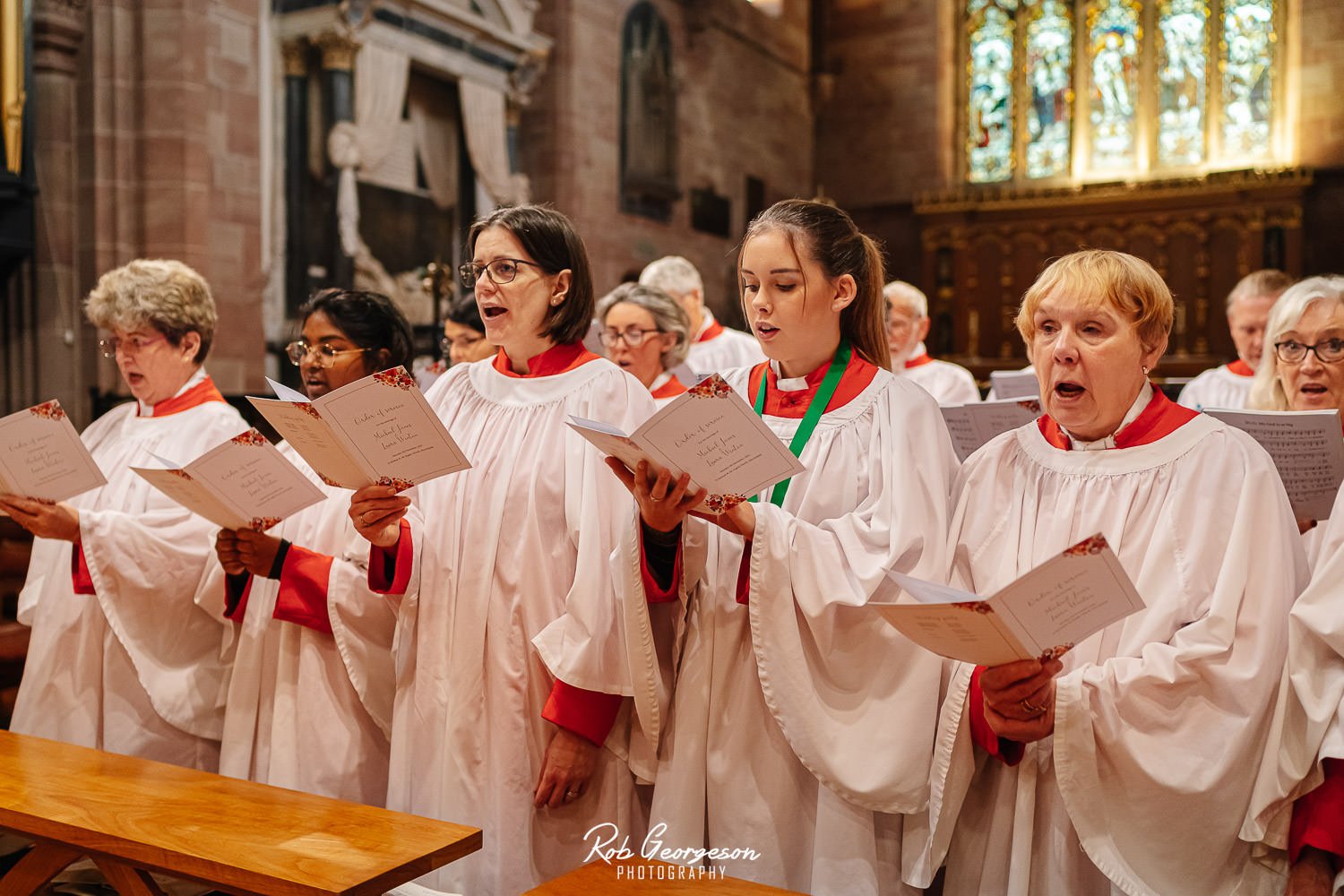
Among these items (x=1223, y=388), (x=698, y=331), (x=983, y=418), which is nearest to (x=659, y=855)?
(x=983, y=418)

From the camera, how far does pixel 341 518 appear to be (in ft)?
10.2

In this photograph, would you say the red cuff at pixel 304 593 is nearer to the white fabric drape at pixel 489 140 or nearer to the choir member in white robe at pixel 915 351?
the choir member in white robe at pixel 915 351

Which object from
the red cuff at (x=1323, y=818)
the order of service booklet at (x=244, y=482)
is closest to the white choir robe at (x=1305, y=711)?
the red cuff at (x=1323, y=818)

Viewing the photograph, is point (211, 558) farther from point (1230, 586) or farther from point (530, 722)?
point (1230, 586)

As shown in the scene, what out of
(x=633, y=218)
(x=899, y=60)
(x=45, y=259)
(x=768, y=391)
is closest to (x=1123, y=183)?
(x=899, y=60)

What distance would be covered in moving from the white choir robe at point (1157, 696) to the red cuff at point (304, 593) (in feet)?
4.84

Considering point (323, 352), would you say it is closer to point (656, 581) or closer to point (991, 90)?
point (656, 581)

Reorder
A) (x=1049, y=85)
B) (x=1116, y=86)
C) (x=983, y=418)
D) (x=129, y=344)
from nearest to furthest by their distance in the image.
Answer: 1. (x=983, y=418)
2. (x=129, y=344)
3. (x=1116, y=86)
4. (x=1049, y=85)

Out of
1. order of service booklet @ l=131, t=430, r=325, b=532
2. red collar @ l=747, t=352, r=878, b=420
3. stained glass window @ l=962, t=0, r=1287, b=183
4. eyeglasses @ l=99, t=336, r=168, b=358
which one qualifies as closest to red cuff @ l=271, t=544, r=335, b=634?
order of service booklet @ l=131, t=430, r=325, b=532

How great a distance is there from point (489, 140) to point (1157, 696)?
9568 millimetres

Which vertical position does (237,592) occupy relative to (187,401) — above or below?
below

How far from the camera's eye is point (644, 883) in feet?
7.14

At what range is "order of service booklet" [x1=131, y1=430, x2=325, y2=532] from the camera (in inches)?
107

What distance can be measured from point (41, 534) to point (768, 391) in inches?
78.2
